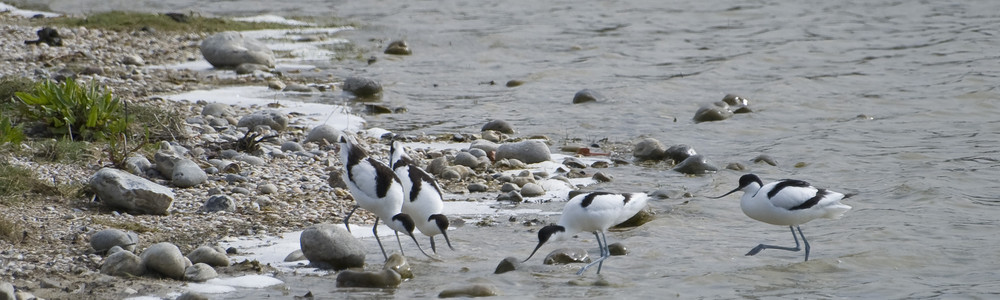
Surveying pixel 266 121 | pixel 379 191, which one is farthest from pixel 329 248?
pixel 266 121

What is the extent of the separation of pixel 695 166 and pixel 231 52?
7.57m

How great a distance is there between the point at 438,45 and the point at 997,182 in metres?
10.6

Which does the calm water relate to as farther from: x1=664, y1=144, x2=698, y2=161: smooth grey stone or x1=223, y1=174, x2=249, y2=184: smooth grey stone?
x1=223, y1=174, x2=249, y2=184: smooth grey stone

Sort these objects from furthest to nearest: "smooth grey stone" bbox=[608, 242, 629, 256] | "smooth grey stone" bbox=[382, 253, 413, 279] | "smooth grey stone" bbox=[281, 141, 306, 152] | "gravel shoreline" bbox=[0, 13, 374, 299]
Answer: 1. "smooth grey stone" bbox=[281, 141, 306, 152]
2. "smooth grey stone" bbox=[608, 242, 629, 256]
3. "smooth grey stone" bbox=[382, 253, 413, 279]
4. "gravel shoreline" bbox=[0, 13, 374, 299]

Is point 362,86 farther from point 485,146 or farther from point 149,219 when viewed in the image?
point 149,219

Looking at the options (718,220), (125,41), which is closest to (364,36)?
(125,41)

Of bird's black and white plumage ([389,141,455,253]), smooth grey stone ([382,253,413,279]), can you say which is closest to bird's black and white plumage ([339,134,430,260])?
bird's black and white plumage ([389,141,455,253])

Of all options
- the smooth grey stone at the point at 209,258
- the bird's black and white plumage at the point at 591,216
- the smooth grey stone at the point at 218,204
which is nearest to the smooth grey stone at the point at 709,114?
the bird's black and white plumage at the point at 591,216

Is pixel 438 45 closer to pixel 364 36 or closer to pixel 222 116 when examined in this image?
pixel 364 36

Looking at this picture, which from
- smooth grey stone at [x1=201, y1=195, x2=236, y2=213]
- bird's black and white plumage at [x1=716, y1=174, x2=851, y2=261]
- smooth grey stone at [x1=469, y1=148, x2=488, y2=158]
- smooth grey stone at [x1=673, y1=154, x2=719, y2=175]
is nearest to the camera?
bird's black and white plumage at [x1=716, y1=174, x2=851, y2=261]

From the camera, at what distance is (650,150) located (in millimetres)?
10523

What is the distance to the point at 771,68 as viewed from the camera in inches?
633

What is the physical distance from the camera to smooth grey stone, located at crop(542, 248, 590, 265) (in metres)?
7.21

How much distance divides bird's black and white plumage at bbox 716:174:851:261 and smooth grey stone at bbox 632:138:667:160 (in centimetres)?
314
